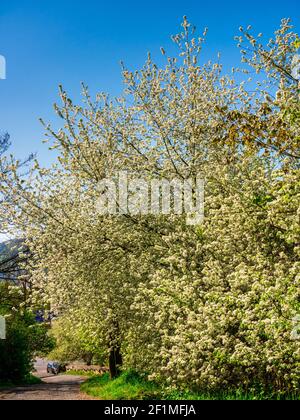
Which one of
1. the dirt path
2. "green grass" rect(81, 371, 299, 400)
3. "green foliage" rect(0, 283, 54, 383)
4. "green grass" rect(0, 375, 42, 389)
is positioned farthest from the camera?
"green foliage" rect(0, 283, 54, 383)

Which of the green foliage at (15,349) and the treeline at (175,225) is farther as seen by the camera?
the green foliage at (15,349)

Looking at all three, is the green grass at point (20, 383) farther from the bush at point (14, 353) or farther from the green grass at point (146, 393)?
the green grass at point (146, 393)

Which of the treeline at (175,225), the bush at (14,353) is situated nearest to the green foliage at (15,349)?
the bush at (14,353)

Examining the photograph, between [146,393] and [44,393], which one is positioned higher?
[146,393]

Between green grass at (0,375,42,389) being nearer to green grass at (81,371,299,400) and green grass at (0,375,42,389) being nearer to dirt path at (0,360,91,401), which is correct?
dirt path at (0,360,91,401)

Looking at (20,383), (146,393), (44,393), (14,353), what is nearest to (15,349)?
(14,353)

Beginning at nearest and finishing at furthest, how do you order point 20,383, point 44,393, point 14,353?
point 44,393, point 14,353, point 20,383

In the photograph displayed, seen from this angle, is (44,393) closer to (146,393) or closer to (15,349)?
(15,349)

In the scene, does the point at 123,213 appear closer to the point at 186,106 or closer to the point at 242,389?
the point at 186,106

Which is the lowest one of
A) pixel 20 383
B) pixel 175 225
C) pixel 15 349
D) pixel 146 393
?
pixel 20 383

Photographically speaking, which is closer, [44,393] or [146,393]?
[146,393]

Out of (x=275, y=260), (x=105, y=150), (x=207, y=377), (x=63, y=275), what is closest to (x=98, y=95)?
(x=105, y=150)

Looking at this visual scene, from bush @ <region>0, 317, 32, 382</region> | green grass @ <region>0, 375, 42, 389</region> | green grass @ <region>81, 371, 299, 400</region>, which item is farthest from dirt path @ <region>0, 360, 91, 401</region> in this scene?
bush @ <region>0, 317, 32, 382</region>

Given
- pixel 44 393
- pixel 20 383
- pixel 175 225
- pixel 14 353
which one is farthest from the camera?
pixel 20 383
